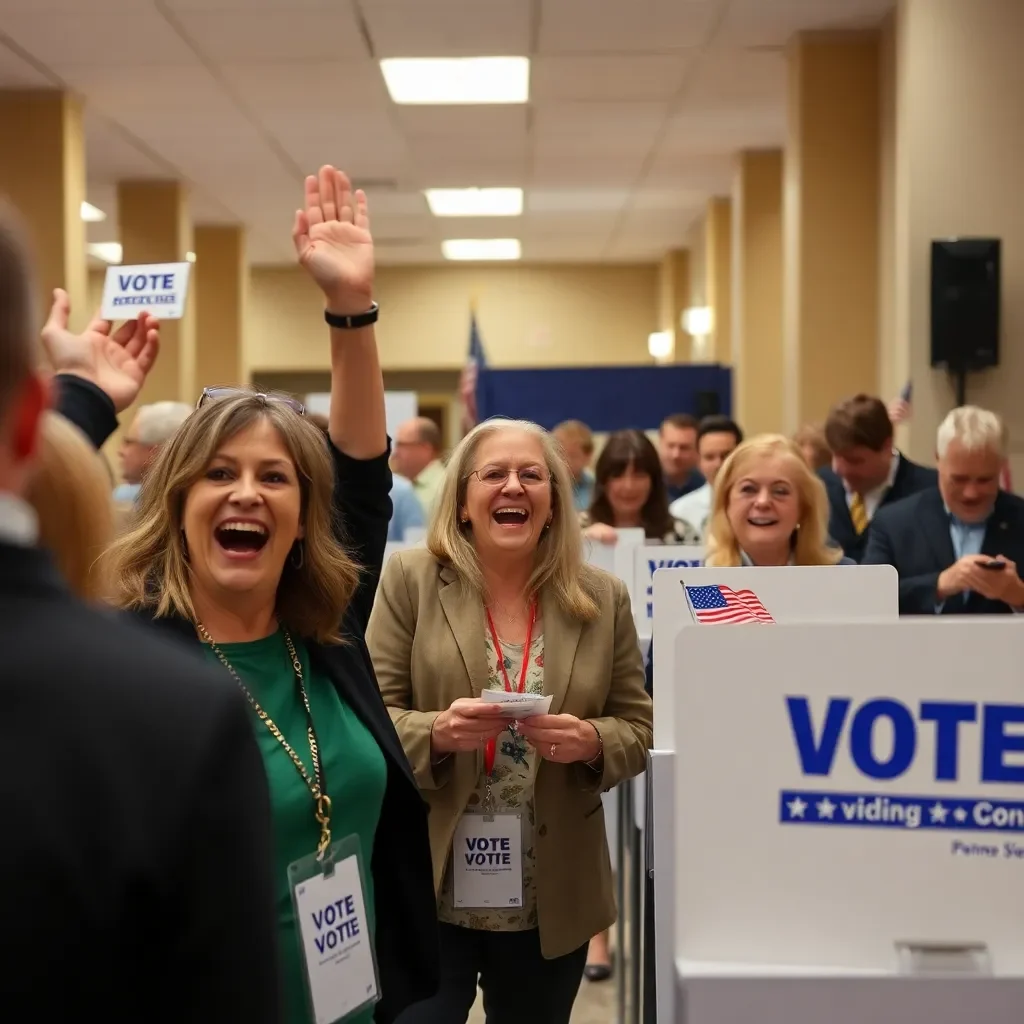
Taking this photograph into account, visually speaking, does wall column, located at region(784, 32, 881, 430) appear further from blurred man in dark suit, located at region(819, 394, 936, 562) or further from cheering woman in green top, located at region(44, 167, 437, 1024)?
cheering woman in green top, located at region(44, 167, 437, 1024)

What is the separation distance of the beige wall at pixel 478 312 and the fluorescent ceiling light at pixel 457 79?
781 cm

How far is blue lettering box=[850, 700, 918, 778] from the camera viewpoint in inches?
54.7

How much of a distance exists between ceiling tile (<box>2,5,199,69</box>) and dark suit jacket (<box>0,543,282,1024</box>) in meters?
6.66

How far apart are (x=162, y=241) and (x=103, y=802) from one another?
10.8 m

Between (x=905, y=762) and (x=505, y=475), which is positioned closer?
(x=905, y=762)

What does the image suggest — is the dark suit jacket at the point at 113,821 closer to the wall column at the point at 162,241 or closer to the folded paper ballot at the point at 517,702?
→ the folded paper ballot at the point at 517,702

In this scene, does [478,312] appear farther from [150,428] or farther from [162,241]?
[150,428]

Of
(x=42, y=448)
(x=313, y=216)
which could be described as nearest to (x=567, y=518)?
(x=313, y=216)

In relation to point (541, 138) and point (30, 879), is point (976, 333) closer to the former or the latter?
point (541, 138)

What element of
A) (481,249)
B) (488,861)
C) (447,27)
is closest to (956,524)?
(488,861)

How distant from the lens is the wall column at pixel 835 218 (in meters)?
7.41

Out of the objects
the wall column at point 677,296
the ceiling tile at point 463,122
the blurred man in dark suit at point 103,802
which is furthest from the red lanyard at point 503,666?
the wall column at point 677,296

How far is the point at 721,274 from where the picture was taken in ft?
39.4

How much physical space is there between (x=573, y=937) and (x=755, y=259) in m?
8.41
